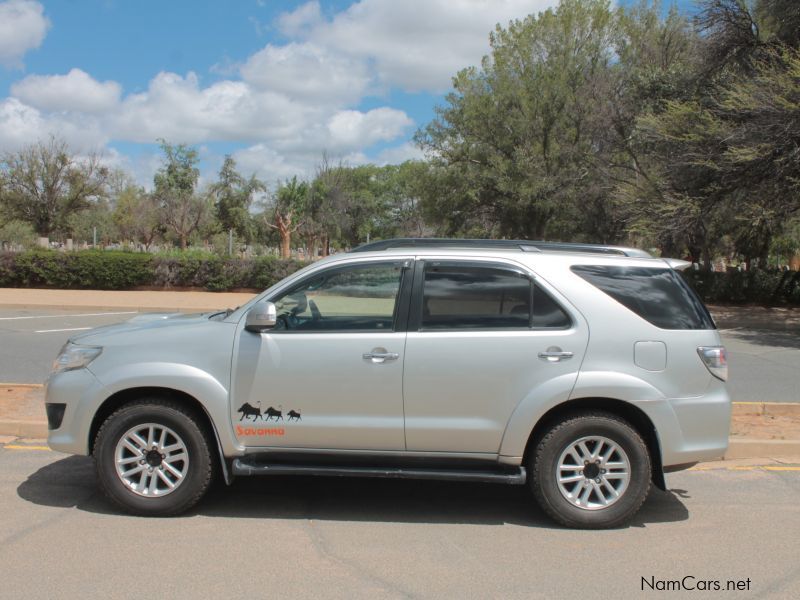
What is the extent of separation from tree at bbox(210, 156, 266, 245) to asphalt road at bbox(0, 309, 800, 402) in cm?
3628

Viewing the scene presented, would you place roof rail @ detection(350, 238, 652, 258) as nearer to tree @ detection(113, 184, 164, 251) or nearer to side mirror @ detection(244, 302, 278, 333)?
side mirror @ detection(244, 302, 278, 333)

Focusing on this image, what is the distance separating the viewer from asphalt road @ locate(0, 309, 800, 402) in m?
9.35

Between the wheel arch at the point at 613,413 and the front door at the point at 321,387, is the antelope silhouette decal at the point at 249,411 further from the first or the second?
the wheel arch at the point at 613,413

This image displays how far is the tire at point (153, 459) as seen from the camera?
4652 millimetres

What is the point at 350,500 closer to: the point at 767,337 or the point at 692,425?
the point at 692,425

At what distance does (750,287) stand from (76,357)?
23606 mm

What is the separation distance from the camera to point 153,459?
15.5 feet

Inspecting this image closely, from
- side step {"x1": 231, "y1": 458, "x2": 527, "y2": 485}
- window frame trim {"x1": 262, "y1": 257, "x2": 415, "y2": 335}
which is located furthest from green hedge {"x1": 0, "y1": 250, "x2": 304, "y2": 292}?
side step {"x1": 231, "y1": 458, "x2": 527, "y2": 485}

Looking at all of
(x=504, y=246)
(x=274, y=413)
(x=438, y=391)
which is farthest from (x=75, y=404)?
(x=504, y=246)

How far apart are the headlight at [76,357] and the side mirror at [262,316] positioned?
1.08m

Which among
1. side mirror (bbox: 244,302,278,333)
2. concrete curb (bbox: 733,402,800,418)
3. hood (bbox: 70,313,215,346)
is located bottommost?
concrete curb (bbox: 733,402,800,418)

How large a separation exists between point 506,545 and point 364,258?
2.09 m

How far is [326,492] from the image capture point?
17.6 feet

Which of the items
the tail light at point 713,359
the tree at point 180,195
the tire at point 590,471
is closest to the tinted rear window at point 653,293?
the tail light at point 713,359
